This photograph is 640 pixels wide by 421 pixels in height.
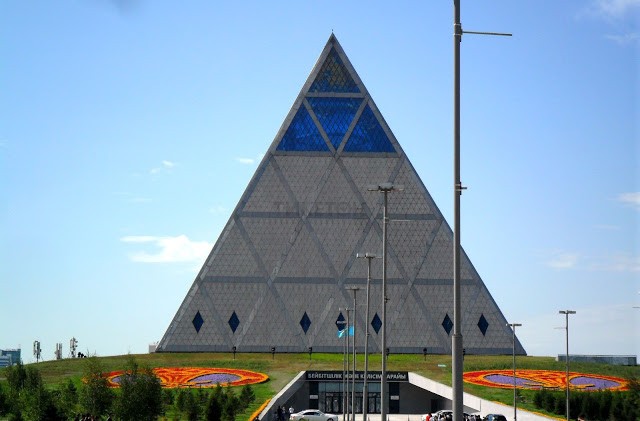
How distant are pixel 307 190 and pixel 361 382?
21.1 m

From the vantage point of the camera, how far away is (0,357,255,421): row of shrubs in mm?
47000

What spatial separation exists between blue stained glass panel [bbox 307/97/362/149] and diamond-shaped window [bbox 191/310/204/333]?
18693mm

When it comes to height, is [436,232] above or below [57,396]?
above

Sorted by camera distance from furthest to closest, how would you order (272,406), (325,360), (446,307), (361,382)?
1. (446,307)
2. (325,360)
3. (361,382)
4. (272,406)

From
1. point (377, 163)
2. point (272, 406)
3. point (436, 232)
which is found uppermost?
point (377, 163)

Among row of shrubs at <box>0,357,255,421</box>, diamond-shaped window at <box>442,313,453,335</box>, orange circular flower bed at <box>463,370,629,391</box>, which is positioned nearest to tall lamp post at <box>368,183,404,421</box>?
row of shrubs at <box>0,357,255,421</box>

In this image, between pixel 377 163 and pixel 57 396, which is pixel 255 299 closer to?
pixel 377 163

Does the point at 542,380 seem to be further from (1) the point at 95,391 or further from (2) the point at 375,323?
(1) the point at 95,391

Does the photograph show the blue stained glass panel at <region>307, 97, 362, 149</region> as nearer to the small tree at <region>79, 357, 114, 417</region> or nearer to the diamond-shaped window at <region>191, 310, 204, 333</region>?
→ the diamond-shaped window at <region>191, 310, 204, 333</region>

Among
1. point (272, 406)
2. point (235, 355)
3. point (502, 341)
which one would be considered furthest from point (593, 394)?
point (235, 355)

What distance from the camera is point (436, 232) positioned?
8906cm

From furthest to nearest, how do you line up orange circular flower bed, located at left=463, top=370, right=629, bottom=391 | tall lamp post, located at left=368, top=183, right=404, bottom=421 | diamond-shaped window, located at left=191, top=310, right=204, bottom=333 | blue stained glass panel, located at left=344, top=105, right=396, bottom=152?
blue stained glass panel, located at left=344, top=105, right=396, bottom=152
diamond-shaped window, located at left=191, top=310, right=204, bottom=333
orange circular flower bed, located at left=463, top=370, right=629, bottom=391
tall lamp post, located at left=368, top=183, right=404, bottom=421

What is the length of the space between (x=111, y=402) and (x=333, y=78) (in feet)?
157

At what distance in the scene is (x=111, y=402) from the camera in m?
49.8
